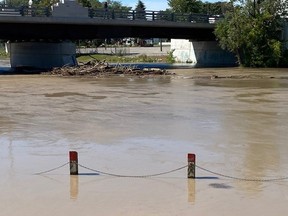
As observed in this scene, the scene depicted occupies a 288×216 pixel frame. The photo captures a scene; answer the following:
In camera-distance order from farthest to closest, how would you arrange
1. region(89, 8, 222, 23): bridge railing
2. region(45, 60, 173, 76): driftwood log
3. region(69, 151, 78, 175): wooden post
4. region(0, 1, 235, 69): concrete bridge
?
1. region(89, 8, 222, 23): bridge railing
2. region(0, 1, 235, 69): concrete bridge
3. region(45, 60, 173, 76): driftwood log
4. region(69, 151, 78, 175): wooden post

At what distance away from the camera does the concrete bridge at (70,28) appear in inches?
1834

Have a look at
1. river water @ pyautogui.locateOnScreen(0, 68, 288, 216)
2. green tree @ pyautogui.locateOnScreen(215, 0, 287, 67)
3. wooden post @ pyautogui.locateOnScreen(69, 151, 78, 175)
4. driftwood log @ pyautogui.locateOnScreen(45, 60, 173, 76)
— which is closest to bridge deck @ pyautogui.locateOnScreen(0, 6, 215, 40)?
green tree @ pyautogui.locateOnScreen(215, 0, 287, 67)

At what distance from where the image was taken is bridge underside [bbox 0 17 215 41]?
154 feet

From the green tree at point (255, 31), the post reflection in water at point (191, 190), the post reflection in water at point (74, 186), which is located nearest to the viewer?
the post reflection in water at point (191, 190)

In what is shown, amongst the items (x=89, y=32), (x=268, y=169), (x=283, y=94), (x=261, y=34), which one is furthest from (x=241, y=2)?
(x=268, y=169)

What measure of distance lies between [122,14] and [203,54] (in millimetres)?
18963

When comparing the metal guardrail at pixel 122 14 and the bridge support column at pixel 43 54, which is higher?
the metal guardrail at pixel 122 14

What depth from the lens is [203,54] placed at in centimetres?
6750

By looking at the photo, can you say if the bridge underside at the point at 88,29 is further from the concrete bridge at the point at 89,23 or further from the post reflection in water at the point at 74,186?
the post reflection in water at the point at 74,186

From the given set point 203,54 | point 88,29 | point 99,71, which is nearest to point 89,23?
point 88,29

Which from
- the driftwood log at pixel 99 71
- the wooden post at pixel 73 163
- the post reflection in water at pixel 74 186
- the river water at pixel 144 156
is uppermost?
the wooden post at pixel 73 163

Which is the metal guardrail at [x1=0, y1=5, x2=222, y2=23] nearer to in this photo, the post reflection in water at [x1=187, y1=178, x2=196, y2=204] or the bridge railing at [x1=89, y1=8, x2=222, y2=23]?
the bridge railing at [x1=89, y1=8, x2=222, y2=23]

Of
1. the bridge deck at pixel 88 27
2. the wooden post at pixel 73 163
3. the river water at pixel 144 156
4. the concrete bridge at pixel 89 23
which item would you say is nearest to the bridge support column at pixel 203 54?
the bridge deck at pixel 88 27

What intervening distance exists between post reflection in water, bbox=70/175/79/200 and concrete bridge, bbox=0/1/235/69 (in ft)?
121
